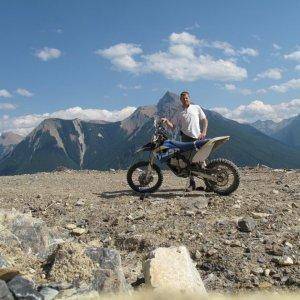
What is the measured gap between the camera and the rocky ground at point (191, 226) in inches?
325

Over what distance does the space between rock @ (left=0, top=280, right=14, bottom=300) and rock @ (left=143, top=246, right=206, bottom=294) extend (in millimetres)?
2046

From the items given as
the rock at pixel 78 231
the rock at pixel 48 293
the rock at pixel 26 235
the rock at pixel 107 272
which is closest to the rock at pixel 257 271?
the rock at pixel 107 272

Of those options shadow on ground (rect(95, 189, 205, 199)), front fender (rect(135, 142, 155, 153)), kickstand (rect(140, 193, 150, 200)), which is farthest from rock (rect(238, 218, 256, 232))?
front fender (rect(135, 142, 155, 153))

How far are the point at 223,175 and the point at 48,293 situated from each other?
30.0 feet

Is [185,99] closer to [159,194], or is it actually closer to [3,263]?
[159,194]

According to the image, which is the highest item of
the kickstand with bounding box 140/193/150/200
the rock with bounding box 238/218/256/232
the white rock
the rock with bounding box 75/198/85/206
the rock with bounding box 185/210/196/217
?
the kickstand with bounding box 140/193/150/200

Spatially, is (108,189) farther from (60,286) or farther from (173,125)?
(60,286)

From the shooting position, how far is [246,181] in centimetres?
1827

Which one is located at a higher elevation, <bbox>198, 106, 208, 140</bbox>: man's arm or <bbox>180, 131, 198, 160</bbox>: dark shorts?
<bbox>198, 106, 208, 140</bbox>: man's arm

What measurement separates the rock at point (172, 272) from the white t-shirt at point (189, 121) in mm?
8127

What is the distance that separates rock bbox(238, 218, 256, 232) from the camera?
10305 mm

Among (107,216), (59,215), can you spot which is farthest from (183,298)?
(59,215)

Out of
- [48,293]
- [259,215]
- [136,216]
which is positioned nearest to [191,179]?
→ [136,216]

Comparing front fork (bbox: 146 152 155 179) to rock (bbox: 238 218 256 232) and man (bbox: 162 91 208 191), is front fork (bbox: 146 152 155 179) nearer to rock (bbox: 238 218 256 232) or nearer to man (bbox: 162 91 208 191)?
man (bbox: 162 91 208 191)
